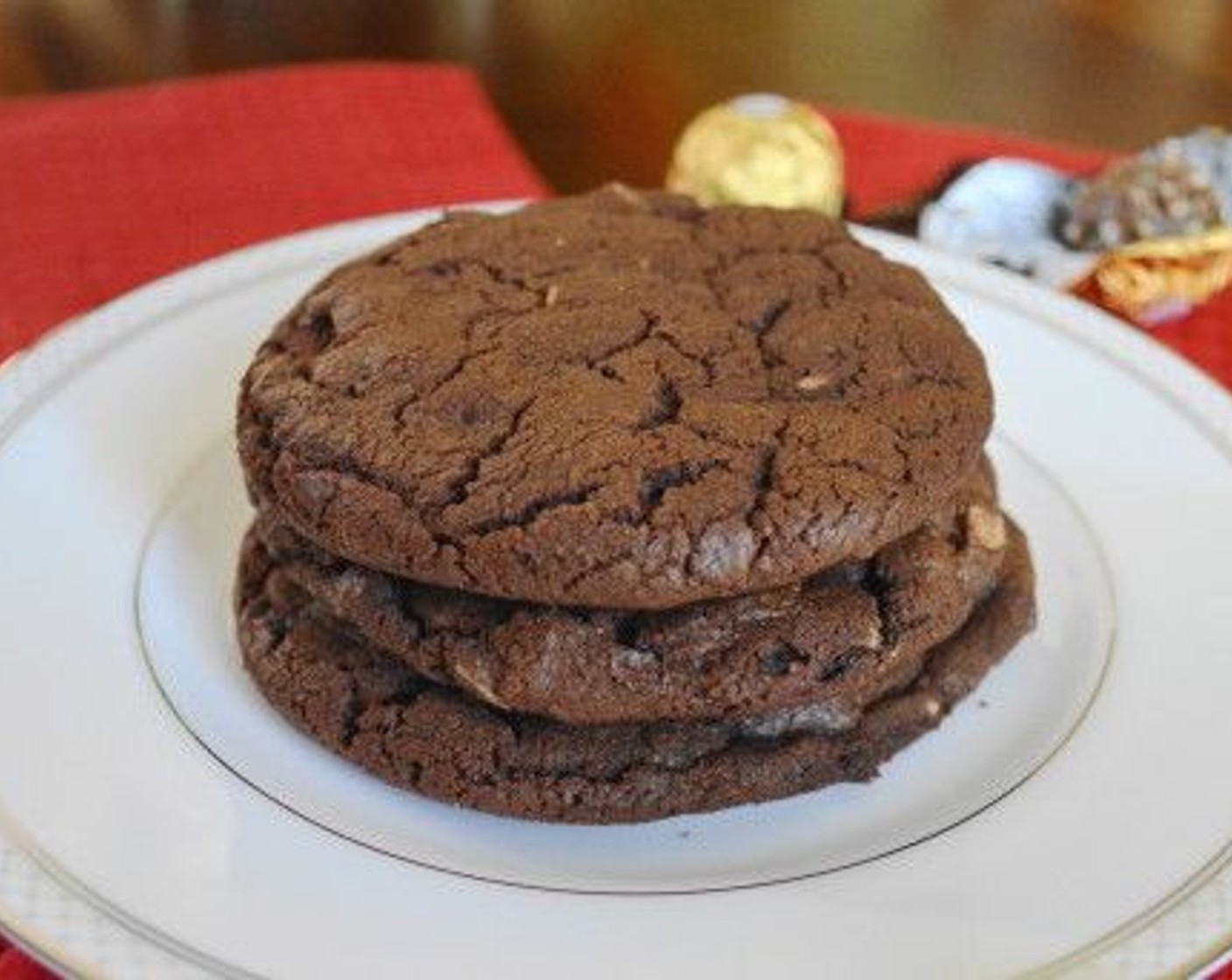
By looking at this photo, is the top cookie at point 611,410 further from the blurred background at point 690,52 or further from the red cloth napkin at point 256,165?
the blurred background at point 690,52

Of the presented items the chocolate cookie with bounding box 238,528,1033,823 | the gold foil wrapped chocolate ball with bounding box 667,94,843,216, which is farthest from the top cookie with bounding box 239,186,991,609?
the gold foil wrapped chocolate ball with bounding box 667,94,843,216

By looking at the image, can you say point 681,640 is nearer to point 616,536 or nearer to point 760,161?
point 616,536

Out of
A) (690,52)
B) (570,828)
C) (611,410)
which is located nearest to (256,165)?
(690,52)

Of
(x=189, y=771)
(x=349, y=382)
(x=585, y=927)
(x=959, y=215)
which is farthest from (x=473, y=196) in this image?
(x=585, y=927)

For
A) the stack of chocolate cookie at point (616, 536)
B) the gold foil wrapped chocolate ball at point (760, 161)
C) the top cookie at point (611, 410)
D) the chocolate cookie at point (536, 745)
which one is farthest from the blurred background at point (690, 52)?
the chocolate cookie at point (536, 745)

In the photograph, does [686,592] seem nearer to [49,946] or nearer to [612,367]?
[612,367]

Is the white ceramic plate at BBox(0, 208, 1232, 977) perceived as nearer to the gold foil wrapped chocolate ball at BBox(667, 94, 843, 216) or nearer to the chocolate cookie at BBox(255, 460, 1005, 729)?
the chocolate cookie at BBox(255, 460, 1005, 729)

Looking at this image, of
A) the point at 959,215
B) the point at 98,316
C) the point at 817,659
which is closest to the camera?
the point at 817,659
